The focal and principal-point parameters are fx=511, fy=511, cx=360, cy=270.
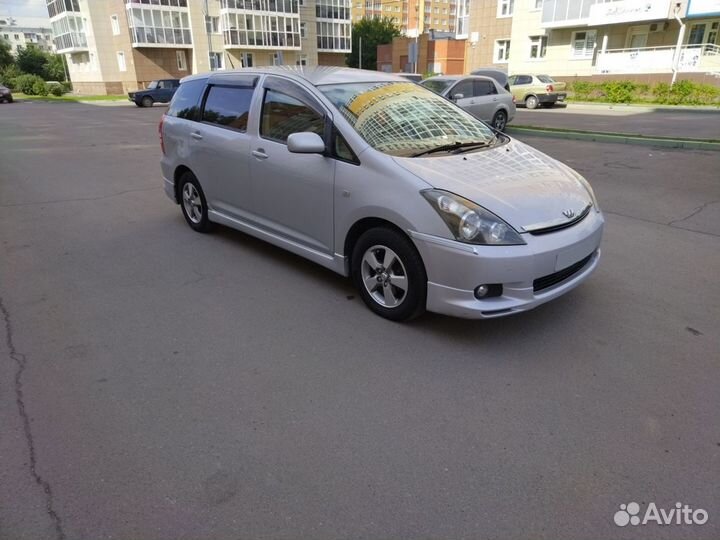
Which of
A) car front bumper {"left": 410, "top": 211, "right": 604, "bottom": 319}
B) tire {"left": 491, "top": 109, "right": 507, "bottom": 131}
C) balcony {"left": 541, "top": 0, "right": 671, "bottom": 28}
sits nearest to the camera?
car front bumper {"left": 410, "top": 211, "right": 604, "bottom": 319}

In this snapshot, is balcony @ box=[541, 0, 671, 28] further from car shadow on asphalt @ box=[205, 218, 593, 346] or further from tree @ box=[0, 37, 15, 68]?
tree @ box=[0, 37, 15, 68]

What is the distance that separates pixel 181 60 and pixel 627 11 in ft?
121

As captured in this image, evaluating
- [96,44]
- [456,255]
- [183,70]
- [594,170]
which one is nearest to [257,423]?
[456,255]

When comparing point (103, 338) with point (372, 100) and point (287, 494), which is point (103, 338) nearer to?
point (287, 494)

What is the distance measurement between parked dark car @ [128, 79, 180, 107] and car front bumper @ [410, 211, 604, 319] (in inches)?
1281

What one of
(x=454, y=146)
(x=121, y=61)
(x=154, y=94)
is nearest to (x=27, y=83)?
(x=121, y=61)

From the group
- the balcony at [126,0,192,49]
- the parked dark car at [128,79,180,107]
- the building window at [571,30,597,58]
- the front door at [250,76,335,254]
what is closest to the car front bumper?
the front door at [250,76,335,254]

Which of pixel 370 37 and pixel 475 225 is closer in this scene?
pixel 475 225

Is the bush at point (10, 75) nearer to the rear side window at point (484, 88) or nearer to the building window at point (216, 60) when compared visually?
the building window at point (216, 60)

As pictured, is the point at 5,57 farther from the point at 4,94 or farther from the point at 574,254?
the point at 574,254

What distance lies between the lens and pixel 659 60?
94.3 feet

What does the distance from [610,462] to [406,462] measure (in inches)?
39.1

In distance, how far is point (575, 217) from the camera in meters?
3.61

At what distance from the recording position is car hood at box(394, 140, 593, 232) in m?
3.36
